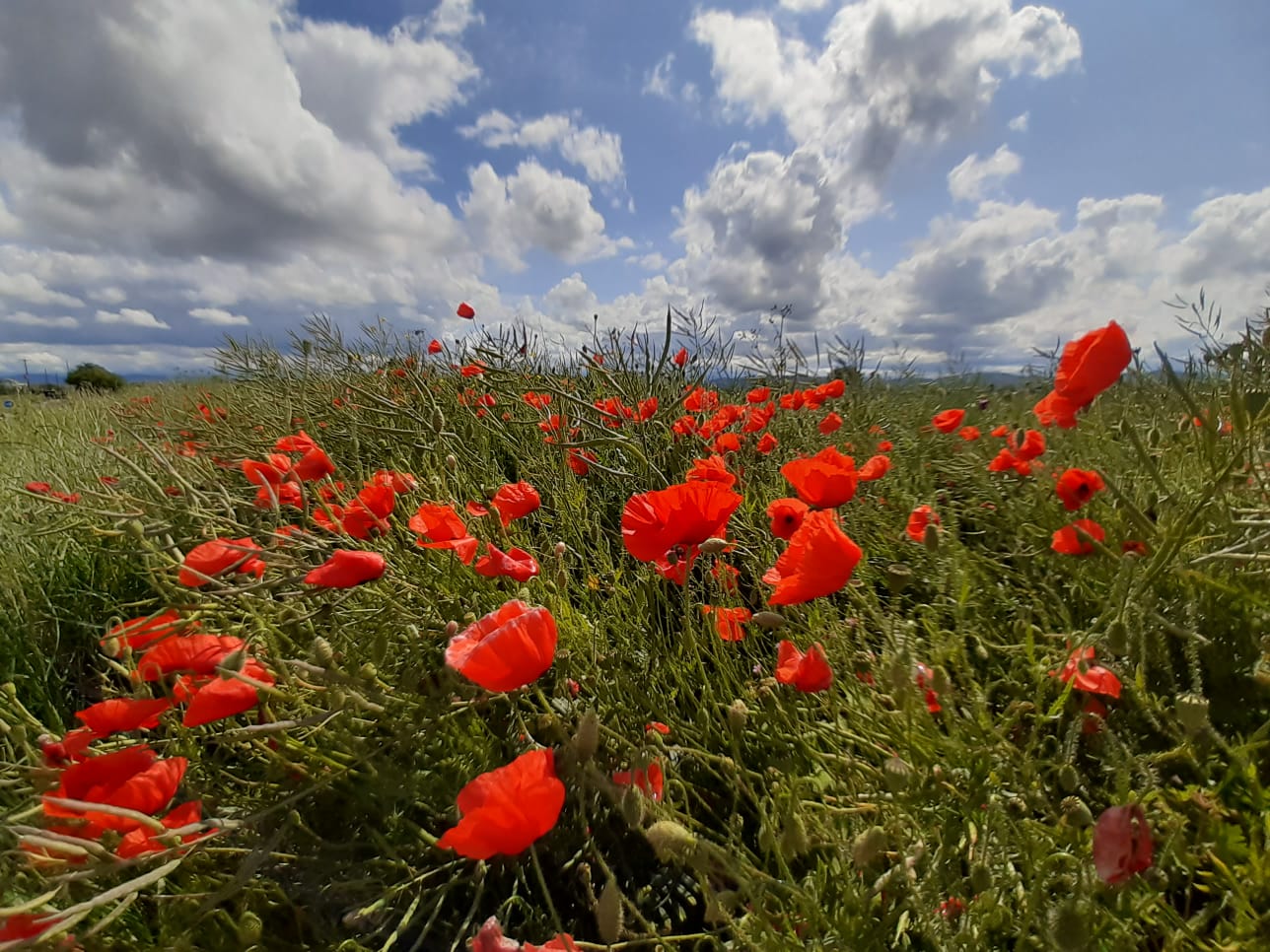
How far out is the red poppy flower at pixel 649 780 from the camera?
2.86 ft

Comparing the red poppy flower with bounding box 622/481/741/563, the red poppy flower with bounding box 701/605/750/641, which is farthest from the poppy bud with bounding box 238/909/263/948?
the red poppy flower with bounding box 701/605/750/641

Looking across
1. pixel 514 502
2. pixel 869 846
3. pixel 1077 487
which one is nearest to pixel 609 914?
pixel 869 846

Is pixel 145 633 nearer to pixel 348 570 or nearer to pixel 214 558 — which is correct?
pixel 214 558

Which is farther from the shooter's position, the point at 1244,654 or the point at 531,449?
the point at 531,449

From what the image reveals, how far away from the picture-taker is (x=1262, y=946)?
71 centimetres

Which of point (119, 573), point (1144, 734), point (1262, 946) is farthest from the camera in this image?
point (119, 573)

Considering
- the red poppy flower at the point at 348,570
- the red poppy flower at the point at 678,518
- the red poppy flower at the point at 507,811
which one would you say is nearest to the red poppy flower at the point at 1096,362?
the red poppy flower at the point at 678,518

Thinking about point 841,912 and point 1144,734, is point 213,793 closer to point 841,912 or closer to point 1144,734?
point 841,912

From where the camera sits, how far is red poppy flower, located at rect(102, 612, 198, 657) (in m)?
1.08

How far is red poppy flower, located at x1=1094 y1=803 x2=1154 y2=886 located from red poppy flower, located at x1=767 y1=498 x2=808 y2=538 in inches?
27.8

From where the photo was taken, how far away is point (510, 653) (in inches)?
34.8

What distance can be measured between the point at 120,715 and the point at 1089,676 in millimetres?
1618

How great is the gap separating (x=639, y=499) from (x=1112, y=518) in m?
1.39

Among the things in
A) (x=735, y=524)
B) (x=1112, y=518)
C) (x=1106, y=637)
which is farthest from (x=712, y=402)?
(x=1106, y=637)
